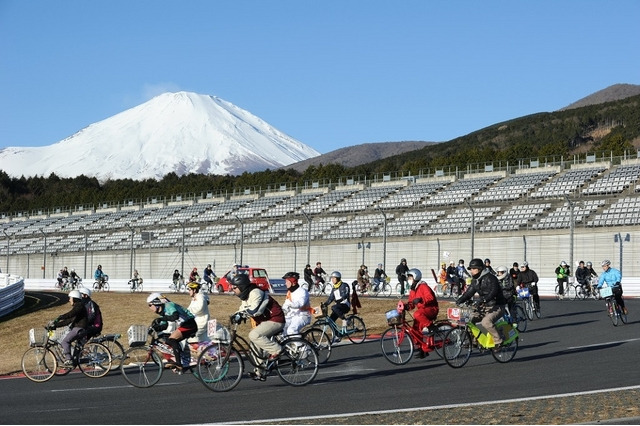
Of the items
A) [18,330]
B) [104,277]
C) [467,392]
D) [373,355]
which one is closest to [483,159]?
[104,277]

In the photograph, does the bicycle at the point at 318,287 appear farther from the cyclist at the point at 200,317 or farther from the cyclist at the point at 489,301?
the cyclist at the point at 200,317

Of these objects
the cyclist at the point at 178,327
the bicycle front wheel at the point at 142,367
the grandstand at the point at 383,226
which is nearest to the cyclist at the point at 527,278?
the cyclist at the point at 178,327

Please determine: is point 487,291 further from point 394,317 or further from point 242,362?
point 242,362

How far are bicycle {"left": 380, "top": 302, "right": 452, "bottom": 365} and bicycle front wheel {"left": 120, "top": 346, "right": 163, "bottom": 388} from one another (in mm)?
4550

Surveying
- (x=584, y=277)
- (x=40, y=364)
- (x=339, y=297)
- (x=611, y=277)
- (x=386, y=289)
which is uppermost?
(x=611, y=277)

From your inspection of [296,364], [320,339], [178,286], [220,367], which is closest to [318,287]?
[178,286]

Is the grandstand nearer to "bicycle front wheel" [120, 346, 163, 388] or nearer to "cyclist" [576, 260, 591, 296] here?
"cyclist" [576, 260, 591, 296]

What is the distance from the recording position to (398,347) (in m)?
18.7

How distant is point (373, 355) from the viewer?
2105cm

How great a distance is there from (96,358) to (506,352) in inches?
315

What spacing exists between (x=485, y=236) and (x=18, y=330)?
28744mm

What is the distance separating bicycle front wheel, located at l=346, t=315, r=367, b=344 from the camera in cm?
2313

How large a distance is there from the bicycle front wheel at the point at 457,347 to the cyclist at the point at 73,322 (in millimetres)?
7134

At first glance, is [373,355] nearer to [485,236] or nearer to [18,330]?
[18,330]
